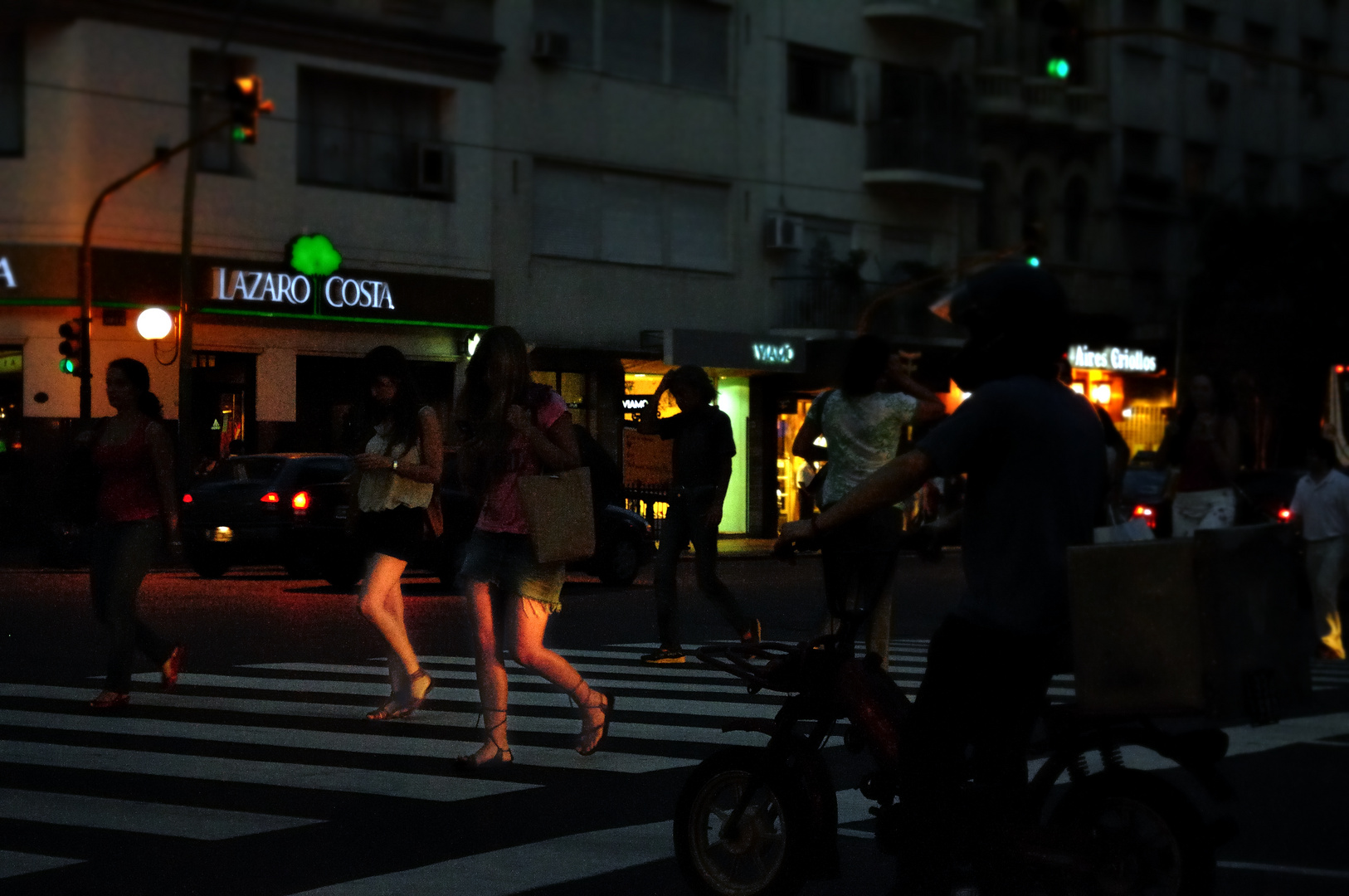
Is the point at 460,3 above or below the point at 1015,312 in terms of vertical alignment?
above

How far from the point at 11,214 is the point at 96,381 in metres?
2.61

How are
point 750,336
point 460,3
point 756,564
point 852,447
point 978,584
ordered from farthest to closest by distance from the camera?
1. point 750,336
2. point 460,3
3. point 756,564
4. point 852,447
5. point 978,584

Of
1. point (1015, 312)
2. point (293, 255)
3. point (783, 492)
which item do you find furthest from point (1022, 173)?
point (1015, 312)

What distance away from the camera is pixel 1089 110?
42.4 metres

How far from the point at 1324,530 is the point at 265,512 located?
36.3 feet

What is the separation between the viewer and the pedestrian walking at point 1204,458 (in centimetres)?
1178

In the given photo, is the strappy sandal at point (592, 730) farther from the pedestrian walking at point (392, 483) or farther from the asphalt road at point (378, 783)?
the pedestrian walking at point (392, 483)

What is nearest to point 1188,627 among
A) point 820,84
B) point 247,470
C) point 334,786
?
point 334,786

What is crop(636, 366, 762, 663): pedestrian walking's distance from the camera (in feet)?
39.5

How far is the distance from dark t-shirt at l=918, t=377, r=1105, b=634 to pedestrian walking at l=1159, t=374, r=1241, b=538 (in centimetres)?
725

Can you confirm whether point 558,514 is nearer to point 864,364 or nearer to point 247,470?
point 864,364

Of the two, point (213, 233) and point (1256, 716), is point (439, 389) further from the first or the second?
point (1256, 716)

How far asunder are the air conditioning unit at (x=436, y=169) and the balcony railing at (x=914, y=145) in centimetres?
991

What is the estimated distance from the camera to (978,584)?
463 centimetres
